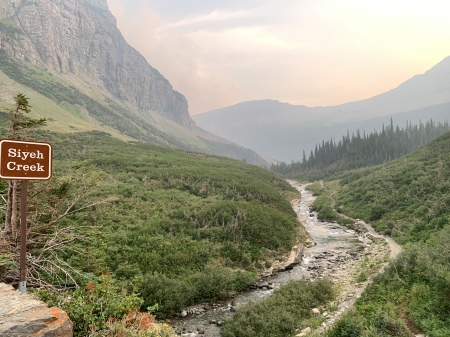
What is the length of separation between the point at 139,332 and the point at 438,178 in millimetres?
42501

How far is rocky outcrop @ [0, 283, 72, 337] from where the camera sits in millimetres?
5398

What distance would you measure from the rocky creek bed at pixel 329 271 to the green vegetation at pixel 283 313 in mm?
871

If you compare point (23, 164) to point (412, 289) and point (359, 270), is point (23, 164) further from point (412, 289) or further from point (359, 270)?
point (359, 270)

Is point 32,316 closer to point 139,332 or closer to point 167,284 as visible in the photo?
point 139,332

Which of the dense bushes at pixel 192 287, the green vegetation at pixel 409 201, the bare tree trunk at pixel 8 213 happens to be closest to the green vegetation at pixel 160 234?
the dense bushes at pixel 192 287

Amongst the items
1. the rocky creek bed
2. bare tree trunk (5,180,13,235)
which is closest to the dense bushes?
the rocky creek bed

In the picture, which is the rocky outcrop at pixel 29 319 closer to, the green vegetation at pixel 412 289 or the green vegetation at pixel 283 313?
the green vegetation at pixel 412 289

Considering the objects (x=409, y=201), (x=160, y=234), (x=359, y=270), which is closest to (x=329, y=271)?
(x=359, y=270)

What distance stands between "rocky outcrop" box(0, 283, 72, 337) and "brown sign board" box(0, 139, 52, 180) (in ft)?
8.95

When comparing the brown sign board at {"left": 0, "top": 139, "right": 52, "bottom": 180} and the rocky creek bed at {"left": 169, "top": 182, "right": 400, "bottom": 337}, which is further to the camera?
the rocky creek bed at {"left": 169, "top": 182, "right": 400, "bottom": 337}

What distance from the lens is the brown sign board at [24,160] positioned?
6148 mm

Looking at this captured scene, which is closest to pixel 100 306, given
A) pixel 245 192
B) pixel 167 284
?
pixel 167 284

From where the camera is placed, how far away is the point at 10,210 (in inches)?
360

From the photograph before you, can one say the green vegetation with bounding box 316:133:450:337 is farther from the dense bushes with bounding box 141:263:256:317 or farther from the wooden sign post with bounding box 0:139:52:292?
the wooden sign post with bounding box 0:139:52:292
